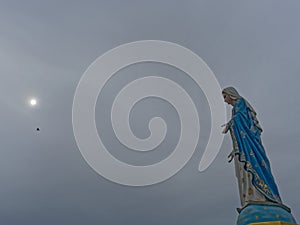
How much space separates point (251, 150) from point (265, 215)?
347 cm

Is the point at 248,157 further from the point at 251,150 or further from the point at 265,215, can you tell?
the point at 265,215

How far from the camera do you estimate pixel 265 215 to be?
14.5m

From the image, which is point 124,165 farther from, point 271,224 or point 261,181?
point 271,224

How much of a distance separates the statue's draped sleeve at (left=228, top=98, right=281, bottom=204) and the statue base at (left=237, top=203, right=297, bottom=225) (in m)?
0.57

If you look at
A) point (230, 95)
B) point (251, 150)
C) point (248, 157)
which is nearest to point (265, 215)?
point (248, 157)

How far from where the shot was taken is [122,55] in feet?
73.1

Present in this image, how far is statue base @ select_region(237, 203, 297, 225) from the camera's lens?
14281 millimetres

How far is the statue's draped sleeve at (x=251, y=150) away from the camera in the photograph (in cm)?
1591

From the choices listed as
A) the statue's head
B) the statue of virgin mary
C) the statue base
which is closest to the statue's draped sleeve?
the statue of virgin mary

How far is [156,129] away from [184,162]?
8.52ft

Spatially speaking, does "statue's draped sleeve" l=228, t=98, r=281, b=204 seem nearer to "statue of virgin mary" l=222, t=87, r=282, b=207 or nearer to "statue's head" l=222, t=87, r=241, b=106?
"statue of virgin mary" l=222, t=87, r=282, b=207

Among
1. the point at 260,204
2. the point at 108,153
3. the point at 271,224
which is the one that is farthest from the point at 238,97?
the point at 108,153

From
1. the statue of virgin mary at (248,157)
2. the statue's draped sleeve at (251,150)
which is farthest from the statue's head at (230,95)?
the statue's draped sleeve at (251,150)

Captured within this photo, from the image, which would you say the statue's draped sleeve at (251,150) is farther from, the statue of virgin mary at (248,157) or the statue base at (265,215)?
the statue base at (265,215)
